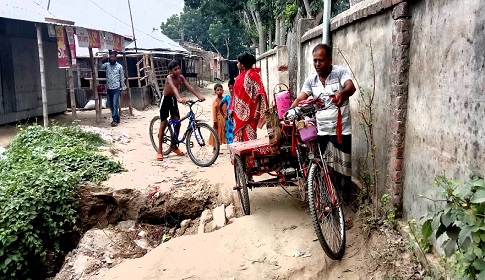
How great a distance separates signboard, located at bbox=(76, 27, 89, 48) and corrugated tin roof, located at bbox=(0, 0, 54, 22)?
3.62 feet

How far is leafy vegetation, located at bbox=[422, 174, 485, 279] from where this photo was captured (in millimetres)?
1932

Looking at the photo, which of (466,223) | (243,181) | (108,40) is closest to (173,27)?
(108,40)

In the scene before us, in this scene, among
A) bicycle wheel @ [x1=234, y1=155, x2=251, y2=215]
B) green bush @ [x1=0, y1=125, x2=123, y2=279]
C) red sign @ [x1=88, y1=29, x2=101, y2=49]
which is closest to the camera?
bicycle wheel @ [x1=234, y1=155, x2=251, y2=215]

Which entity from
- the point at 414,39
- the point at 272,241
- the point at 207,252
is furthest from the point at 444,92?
the point at 207,252

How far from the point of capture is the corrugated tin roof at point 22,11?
29.0 feet

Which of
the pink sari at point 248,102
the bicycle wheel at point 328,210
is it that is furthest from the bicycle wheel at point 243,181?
the bicycle wheel at point 328,210

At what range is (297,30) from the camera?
702 cm

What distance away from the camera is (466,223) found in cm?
198

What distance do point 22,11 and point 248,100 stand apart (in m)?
6.86

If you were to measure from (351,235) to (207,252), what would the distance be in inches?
52.5

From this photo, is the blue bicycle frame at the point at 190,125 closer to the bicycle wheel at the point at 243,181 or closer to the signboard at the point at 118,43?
the bicycle wheel at the point at 243,181

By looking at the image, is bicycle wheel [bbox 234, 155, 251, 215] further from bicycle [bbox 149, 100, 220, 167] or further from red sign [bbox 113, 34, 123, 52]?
red sign [bbox 113, 34, 123, 52]

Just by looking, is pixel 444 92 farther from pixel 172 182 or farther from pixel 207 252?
pixel 172 182

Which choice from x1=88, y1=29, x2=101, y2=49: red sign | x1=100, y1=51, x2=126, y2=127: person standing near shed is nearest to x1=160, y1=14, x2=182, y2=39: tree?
x1=88, y1=29, x2=101, y2=49: red sign
